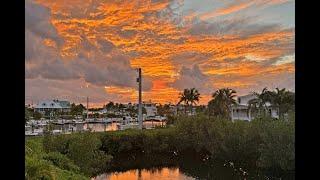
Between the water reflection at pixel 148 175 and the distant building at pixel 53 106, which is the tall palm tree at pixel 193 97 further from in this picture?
the water reflection at pixel 148 175

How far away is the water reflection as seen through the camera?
12789 mm

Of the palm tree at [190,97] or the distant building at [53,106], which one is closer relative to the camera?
the distant building at [53,106]

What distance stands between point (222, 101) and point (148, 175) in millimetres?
12955

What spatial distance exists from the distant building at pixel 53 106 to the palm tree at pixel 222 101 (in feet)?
28.1

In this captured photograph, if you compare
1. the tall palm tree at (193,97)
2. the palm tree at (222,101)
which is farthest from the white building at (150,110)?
the tall palm tree at (193,97)

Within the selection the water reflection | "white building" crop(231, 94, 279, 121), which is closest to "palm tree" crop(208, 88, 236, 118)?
"white building" crop(231, 94, 279, 121)

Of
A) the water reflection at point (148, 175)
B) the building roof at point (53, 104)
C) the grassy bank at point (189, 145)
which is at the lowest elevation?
the water reflection at point (148, 175)

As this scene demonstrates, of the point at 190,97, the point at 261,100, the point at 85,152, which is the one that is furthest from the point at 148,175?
the point at 190,97

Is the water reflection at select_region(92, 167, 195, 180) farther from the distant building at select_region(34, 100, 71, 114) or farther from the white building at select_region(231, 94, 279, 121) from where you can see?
the white building at select_region(231, 94, 279, 121)

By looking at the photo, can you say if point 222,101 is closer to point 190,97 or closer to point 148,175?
point 190,97

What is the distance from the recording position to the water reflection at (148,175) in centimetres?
1279

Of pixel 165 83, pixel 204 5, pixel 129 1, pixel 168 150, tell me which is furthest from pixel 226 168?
pixel 129 1

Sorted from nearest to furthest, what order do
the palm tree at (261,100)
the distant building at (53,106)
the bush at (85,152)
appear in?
the bush at (85,152), the distant building at (53,106), the palm tree at (261,100)
